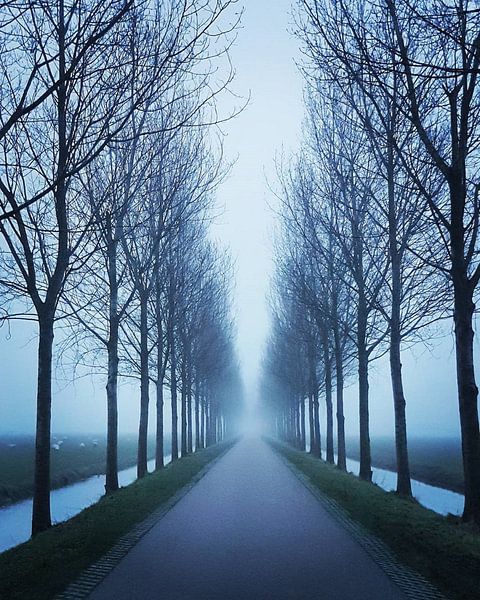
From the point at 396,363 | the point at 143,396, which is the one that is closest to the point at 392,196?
the point at 396,363

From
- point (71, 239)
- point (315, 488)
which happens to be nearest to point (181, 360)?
point (315, 488)

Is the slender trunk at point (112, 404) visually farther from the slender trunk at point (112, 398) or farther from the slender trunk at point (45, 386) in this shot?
the slender trunk at point (45, 386)

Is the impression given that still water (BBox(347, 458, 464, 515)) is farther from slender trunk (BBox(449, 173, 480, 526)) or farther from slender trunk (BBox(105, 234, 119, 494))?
slender trunk (BBox(105, 234, 119, 494))

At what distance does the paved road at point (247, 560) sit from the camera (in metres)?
6.02

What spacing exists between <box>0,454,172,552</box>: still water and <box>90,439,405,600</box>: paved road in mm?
3905

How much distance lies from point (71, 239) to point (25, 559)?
6189 mm

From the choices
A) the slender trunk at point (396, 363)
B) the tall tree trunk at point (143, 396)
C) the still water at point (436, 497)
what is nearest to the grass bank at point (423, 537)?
the slender trunk at point (396, 363)

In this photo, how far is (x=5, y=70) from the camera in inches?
346

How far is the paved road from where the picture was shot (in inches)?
237

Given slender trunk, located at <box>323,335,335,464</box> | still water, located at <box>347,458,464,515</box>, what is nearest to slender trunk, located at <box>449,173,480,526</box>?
still water, located at <box>347,458,464,515</box>

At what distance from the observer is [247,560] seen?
742 centimetres

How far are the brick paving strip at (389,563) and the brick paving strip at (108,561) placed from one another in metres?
3.18

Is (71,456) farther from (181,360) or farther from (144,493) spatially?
(144,493)

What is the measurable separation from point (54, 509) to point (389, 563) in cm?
1309
